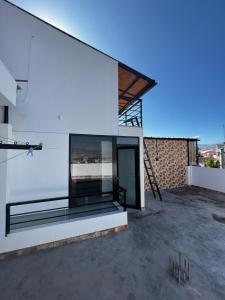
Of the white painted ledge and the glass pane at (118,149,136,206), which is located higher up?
the glass pane at (118,149,136,206)

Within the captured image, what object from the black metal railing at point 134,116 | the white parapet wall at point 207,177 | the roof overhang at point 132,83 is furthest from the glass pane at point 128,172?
the white parapet wall at point 207,177

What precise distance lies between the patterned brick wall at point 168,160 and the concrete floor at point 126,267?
4.67 meters

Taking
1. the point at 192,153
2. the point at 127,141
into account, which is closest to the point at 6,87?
the point at 127,141

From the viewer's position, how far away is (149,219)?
4.95 metres

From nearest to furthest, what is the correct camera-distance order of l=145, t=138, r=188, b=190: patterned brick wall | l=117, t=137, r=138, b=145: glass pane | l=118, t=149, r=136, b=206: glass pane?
1. l=117, t=137, r=138, b=145: glass pane
2. l=118, t=149, r=136, b=206: glass pane
3. l=145, t=138, r=188, b=190: patterned brick wall

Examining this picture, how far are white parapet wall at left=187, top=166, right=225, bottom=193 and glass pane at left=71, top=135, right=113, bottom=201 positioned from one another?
6846 mm

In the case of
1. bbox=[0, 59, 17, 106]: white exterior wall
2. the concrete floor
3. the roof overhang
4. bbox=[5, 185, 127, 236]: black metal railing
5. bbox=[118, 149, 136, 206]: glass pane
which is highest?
the roof overhang

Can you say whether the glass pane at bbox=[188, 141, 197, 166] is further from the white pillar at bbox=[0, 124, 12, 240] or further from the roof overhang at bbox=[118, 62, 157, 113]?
the white pillar at bbox=[0, 124, 12, 240]

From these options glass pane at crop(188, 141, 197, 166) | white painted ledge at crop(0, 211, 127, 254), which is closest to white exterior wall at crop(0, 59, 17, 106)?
white painted ledge at crop(0, 211, 127, 254)

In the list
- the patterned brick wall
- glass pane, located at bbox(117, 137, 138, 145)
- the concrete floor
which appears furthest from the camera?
the patterned brick wall

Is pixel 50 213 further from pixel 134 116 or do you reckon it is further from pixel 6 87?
pixel 134 116

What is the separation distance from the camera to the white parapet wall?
848 cm

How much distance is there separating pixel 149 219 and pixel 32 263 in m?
3.39

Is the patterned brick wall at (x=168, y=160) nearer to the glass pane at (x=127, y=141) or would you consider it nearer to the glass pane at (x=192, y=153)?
the glass pane at (x=192, y=153)
